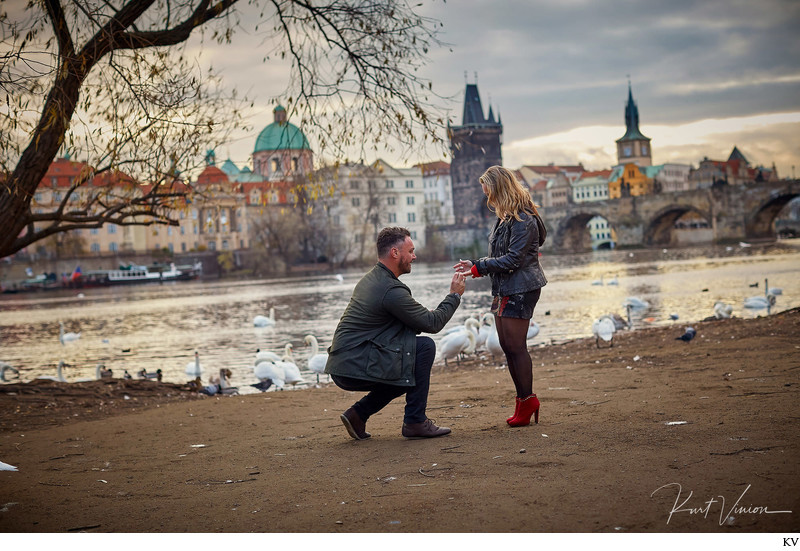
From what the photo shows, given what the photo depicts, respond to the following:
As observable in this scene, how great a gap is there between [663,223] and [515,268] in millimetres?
82022

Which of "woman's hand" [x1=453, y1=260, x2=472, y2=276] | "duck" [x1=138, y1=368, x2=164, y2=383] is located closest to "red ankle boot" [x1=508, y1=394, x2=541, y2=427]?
"woman's hand" [x1=453, y1=260, x2=472, y2=276]

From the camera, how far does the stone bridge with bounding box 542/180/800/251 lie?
69.8m

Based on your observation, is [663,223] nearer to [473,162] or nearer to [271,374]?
[473,162]

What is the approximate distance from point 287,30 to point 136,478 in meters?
4.53

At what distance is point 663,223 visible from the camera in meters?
82.2

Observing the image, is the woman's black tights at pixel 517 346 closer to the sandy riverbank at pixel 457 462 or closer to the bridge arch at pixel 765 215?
the sandy riverbank at pixel 457 462

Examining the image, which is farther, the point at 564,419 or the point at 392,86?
the point at 392,86

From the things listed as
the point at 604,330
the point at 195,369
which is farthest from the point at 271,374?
the point at 604,330

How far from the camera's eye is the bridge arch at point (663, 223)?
7774cm

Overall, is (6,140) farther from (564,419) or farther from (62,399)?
(564,419)

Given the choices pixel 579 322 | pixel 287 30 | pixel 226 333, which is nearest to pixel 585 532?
pixel 287 30

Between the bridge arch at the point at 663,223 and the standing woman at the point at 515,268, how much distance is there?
74.5m

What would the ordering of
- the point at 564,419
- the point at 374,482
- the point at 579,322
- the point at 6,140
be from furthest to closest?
the point at 579,322, the point at 6,140, the point at 564,419, the point at 374,482

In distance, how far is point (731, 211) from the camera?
71.7 meters
